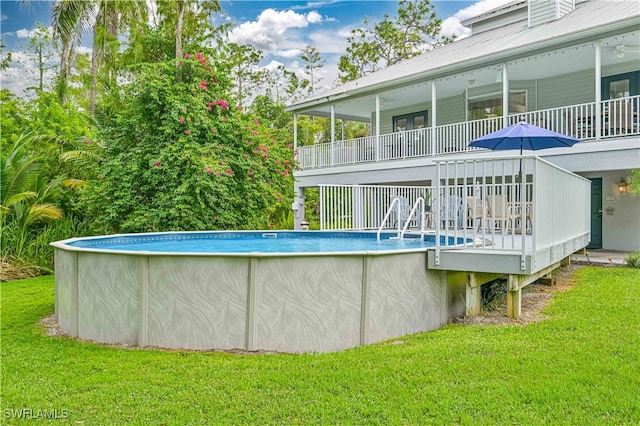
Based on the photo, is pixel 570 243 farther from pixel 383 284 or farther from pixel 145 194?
pixel 145 194

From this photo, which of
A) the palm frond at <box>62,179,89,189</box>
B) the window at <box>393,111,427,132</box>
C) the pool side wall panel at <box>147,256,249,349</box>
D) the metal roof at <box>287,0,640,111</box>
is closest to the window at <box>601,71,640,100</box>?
the metal roof at <box>287,0,640,111</box>

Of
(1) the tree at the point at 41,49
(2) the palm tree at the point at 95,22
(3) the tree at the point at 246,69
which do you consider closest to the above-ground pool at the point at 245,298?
(2) the palm tree at the point at 95,22

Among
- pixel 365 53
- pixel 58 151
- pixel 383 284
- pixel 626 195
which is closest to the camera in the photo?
pixel 383 284

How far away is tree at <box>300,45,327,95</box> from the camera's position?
3716cm

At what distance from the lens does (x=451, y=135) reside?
49.0 feet

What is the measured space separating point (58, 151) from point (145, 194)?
469 centimetres

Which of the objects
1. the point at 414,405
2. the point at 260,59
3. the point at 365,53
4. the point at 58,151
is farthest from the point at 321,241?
the point at 260,59

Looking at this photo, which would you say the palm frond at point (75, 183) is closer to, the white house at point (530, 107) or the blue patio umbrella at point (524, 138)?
the white house at point (530, 107)

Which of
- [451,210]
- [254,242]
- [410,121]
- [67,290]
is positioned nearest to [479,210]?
[451,210]

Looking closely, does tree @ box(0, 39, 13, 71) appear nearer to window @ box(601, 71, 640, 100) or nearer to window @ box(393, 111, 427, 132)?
window @ box(393, 111, 427, 132)

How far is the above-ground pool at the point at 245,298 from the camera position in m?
4.98

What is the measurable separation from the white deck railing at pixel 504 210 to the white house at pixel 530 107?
17cm

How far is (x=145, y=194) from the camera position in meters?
11.8

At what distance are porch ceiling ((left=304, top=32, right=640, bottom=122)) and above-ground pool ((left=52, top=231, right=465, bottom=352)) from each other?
903 cm
